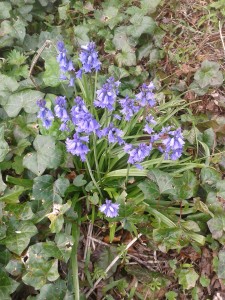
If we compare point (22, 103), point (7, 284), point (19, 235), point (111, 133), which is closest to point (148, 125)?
point (111, 133)

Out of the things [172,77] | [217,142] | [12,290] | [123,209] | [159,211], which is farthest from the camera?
[172,77]

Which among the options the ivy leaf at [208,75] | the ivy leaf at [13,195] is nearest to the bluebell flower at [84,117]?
the ivy leaf at [13,195]

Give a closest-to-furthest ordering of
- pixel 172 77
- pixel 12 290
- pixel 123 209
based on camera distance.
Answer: pixel 12 290, pixel 123 209, pixel 172 77

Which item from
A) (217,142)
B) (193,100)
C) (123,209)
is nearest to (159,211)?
(123,209)

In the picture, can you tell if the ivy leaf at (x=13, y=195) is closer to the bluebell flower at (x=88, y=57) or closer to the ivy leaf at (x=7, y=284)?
the ivy leaf at (x=7, y=284)

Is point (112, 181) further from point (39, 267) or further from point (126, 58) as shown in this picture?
point (126, 58)

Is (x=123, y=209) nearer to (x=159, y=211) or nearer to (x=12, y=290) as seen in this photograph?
Answer: (x=159, y=211)
